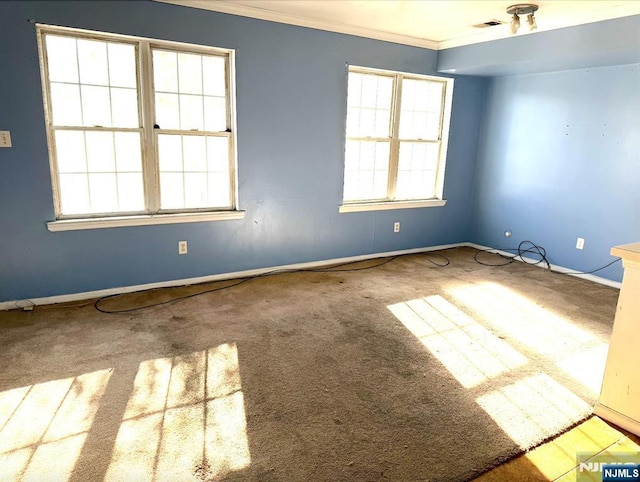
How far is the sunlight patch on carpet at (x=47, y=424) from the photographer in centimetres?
180

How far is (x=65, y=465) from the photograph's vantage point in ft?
5.95

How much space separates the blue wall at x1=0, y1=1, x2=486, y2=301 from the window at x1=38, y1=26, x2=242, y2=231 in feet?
0.35

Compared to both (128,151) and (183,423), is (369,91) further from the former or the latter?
(183,423)

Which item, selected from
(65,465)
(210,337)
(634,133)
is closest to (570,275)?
(634,133)

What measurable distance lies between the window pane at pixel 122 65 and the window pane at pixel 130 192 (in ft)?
2.47

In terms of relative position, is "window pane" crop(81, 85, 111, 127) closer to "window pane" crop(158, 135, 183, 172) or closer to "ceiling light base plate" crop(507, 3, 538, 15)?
"window pane" crop(158, 135, 183, 172)

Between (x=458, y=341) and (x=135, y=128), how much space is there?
3092mm

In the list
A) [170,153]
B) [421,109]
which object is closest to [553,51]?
[421,109]

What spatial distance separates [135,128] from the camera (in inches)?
141

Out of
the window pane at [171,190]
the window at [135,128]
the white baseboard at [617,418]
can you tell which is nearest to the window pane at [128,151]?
the window at [135,128]

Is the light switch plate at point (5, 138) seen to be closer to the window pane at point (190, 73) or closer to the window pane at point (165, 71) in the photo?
the window pane at point (165, 71)

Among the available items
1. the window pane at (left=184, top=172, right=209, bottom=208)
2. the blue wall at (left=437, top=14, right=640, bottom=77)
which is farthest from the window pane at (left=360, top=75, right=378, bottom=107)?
the window pane at (left=184, top=172, right=209, bottom=208)

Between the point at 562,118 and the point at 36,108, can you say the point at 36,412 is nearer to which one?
the point at 36,108

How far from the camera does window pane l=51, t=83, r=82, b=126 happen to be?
10.8 ft
